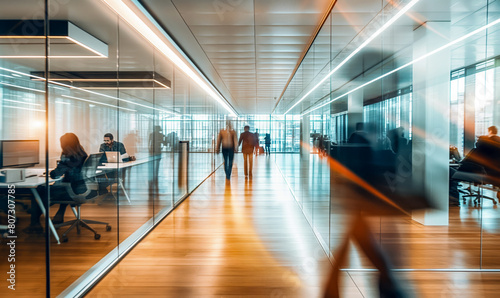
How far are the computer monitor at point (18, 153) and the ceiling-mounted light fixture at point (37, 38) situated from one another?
51.0 inches

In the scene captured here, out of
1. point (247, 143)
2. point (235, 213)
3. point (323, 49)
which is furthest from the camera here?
point (247, 143)

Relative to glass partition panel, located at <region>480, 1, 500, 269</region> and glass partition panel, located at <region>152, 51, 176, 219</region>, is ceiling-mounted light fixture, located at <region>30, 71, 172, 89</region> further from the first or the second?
glass partition panel, located at <region>480, 1, 500, 269</region>

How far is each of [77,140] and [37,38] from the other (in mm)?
2093

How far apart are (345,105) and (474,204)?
171cm

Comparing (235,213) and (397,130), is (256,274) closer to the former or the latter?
(397,130)

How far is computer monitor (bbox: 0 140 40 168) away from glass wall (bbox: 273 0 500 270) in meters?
4.24

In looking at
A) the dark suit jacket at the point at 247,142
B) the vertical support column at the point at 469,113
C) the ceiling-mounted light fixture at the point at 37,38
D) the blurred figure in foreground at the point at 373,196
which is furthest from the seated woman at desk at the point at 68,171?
the dark suit jacket at the point at 247,142

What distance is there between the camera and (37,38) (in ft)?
15.9

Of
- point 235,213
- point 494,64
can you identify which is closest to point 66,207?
point 235,213

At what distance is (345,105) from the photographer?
3.29m

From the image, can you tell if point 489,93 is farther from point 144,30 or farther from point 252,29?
point 144,30

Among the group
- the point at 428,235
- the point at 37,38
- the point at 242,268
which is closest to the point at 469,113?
the point at 428,235

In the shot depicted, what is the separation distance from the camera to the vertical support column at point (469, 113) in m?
2.89

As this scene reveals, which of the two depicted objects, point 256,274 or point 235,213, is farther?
point 235,213
